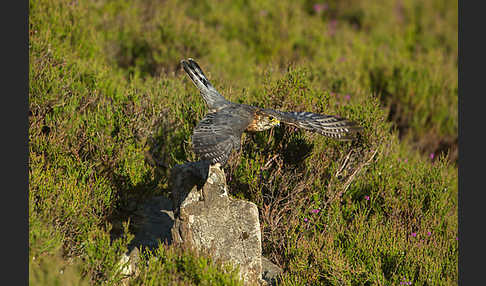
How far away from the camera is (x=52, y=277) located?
396 cm

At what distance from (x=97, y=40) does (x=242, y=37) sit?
387 cm

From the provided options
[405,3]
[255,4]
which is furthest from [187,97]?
[405,3]

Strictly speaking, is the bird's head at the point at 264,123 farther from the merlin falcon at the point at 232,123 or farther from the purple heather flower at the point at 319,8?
the purple heather flower at the point at 319,8

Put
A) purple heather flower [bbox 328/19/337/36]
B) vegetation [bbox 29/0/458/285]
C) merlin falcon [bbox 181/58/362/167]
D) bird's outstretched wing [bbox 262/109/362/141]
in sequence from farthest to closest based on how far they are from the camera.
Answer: purple heather flower [bbox 328/19/337/36] → bird's outstretched wing [bbox 262/109/362/141] → vegetation [bbox 29/0/458/285] → merlin falcon [bbox 181/58/362/167]

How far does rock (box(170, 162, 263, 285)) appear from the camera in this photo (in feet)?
15.5

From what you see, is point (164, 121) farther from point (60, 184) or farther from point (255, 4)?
point (255, 4)

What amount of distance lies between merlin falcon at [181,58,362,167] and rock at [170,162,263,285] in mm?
377

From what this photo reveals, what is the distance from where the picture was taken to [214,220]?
4.83 m

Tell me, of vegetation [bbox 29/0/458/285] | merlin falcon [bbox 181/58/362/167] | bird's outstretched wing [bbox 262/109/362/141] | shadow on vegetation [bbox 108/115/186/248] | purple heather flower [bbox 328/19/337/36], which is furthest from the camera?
purple heather flower [bbox 328/19/337/36]

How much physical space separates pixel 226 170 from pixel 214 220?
123 cm

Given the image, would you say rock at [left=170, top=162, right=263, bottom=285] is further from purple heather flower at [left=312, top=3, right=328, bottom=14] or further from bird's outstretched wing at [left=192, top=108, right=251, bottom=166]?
purple heather flower at [left=312, top=3, right=328, bottom=14]

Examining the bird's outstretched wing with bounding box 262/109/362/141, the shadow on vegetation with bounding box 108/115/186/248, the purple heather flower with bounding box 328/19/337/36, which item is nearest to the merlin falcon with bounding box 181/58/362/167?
the bird's outstretched wing with bounding box 262/109/362/141

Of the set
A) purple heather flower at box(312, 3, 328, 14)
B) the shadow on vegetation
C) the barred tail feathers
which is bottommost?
the shadow on vegetation

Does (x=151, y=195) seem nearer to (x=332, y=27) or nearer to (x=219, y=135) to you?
(x=219, y=135)
